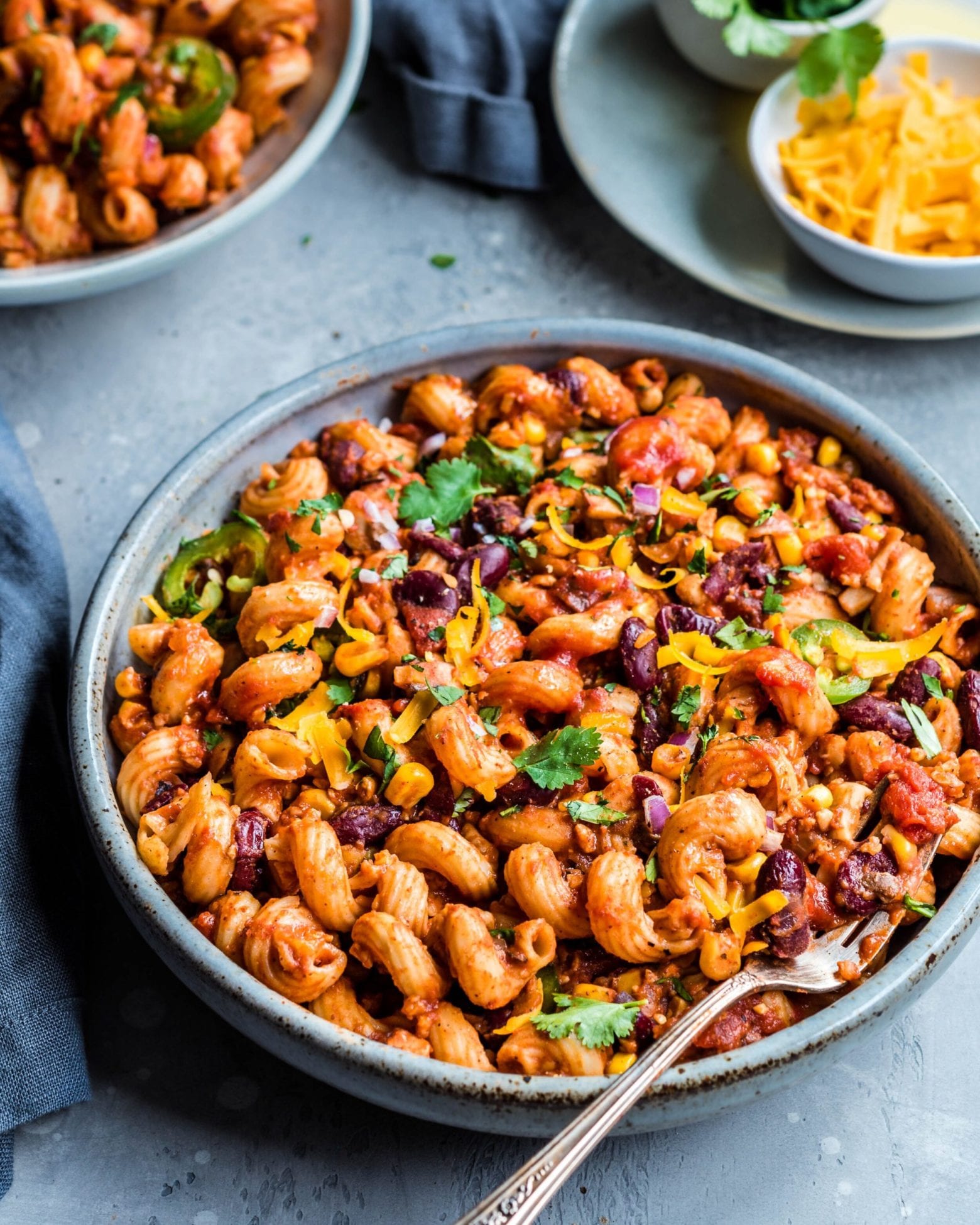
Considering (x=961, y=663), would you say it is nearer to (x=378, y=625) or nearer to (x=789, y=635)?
(x=789, y=635)

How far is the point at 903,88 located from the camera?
4.98m

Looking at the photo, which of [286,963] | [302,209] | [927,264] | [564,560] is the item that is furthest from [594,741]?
[302,209]

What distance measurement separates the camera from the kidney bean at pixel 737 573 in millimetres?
3543

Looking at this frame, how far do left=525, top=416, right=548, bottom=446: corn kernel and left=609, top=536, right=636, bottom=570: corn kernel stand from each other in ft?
1.53

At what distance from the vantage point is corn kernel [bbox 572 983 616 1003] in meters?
2.95

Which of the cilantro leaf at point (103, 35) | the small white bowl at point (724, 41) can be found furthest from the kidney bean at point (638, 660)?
the cilantro leaf at point (103, 35)

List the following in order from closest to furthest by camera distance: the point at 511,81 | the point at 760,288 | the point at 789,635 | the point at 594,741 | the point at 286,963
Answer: the point at 286,963, the point at 594,741, the point at 789,635, the point at 760,288, the point at 511,81

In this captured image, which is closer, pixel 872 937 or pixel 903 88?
pixel 872 937

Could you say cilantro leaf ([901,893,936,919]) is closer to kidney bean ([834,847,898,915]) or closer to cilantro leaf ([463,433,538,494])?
kidney bean ([834,847,898,915])

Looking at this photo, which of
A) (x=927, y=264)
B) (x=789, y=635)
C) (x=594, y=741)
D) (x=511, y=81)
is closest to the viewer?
(x=594, y=741)

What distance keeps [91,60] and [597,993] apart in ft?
12.4

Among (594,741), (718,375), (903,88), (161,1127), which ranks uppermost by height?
(903,88)

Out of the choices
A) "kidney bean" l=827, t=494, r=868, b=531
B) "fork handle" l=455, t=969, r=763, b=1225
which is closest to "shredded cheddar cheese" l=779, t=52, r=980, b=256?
"kidney bean" l=827, t=494, r=868, b=531

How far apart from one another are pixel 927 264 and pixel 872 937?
8.01 feet
